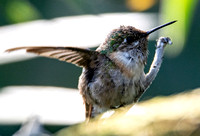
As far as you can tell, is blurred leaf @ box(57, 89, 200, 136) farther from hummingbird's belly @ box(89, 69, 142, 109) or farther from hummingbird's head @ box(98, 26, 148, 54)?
hummingbird's head @ box(98, 26, 148, 54)

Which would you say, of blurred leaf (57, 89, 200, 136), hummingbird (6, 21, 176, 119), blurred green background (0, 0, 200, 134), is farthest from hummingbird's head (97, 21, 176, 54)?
blurred leaf (57, 89, 200, 136)

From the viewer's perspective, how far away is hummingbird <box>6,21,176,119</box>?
1748mm

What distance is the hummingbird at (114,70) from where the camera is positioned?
1748 millimetres

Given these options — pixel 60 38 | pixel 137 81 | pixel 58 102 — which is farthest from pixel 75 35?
pixel 58 102

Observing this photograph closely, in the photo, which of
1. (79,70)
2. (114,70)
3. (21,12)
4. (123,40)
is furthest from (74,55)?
(79,70)

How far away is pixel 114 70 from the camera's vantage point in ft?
6.05

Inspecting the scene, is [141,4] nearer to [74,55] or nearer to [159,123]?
[74,55]

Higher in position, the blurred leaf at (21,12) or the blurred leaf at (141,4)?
the blurred leaf at (21,12)

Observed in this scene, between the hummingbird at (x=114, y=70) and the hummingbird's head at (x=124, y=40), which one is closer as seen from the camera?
the hummingbird at (x=114, y=70)

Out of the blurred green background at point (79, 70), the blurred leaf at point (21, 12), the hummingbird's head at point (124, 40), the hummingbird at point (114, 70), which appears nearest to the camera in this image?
the hummingbird at point (114, 70)

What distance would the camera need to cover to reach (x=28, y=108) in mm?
1468

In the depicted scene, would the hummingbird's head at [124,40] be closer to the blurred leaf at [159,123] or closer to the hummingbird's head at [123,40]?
the hummingbird's head at [123,40]

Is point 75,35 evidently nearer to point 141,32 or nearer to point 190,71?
point 141,32

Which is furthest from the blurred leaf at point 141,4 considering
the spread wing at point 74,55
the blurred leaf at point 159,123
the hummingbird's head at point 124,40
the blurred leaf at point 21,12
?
the blurred leaf at point 159,123
